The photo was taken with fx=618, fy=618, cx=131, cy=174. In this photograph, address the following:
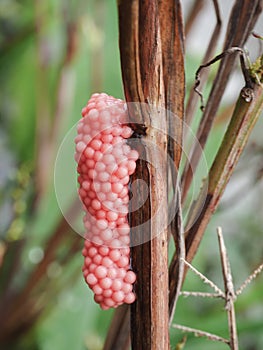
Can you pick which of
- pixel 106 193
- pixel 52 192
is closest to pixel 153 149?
pixel 106 193

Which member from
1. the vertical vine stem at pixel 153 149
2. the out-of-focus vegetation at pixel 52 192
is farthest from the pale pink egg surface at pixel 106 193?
the out-of-focus vegetation at pixel 52 192

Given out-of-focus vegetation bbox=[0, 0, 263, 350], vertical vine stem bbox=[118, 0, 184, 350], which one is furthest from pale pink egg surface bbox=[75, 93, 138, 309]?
A: out-of-focus vegetation bbox=[0, 0, 263, 350]

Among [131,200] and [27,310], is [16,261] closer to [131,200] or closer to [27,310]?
[27,310]

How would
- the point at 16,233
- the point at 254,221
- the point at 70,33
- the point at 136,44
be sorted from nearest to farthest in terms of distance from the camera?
the point at 136,44
the point at 16,233
the point at 70,33
the point at 254,221

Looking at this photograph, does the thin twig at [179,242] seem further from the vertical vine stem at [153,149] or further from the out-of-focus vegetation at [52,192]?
the out-of-focus vegetation at [52,192]

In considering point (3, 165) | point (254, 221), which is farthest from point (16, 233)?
A: point (254, 221)

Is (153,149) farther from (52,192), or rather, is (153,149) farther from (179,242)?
(52,192)
